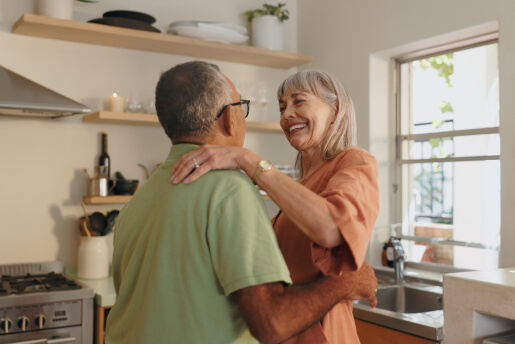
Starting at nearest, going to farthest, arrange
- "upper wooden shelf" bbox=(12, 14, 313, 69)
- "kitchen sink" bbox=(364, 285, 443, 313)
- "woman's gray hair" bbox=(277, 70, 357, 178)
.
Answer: "woman's gray hair" bbox=(277, 70, 357, 178) → "kitchen sink" bbox=(364, 285, 443, 313) → "upper wooden shelf" bbox=(12, 14, 313, 69)

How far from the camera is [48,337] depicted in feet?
8.13

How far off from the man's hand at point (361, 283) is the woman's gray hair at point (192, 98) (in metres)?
0.43

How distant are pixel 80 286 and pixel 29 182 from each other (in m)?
0.72

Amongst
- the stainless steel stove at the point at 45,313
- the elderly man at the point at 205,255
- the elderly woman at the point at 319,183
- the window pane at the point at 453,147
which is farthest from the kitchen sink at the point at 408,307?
the stainless steel stove at the point at 45,313

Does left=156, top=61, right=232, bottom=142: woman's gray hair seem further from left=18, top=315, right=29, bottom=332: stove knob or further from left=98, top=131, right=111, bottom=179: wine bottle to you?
left=98, top=131, right=111, bottom=179: wine bottle

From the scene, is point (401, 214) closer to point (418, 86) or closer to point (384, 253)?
point (384, 253)

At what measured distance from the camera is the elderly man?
3.40ft

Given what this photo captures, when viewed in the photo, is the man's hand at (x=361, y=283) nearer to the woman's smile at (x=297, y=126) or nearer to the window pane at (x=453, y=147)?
the woman's smile at (x=297, y=126)

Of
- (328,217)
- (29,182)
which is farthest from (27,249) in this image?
(328,217)

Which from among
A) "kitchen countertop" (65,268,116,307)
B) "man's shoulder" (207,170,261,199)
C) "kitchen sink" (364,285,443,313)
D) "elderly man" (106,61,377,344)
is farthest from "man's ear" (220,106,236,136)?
"kitchen sink" (364,285,443,313)

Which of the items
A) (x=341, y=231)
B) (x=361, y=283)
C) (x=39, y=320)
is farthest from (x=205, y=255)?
(x=39, y=320)

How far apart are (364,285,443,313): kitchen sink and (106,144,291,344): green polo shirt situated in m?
1.82

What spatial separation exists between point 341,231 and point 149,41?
2328mm

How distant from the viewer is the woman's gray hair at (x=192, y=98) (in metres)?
1.15
